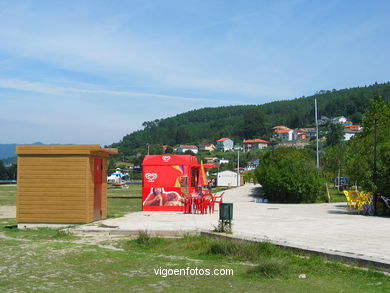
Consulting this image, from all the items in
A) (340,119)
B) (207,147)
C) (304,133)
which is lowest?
(207,147)

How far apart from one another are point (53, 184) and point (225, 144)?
17166 cm

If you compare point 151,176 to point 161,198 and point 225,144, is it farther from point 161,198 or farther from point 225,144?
point 225,144

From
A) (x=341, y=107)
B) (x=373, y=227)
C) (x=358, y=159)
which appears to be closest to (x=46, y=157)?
(x=373, y=227)

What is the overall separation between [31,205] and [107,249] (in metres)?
5.56

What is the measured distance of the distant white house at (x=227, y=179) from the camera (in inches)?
2904

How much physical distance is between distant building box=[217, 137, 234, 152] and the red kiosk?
160640 millimetres

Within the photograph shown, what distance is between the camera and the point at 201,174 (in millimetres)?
24328

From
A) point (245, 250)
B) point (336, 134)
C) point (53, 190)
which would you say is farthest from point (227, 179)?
point (245, 250)

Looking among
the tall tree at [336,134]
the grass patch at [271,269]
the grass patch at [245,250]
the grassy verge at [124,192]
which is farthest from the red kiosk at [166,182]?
the tall tree at [336,134]

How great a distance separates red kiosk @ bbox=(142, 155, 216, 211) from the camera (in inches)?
841

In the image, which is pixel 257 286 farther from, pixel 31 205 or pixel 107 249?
pixel 31 205

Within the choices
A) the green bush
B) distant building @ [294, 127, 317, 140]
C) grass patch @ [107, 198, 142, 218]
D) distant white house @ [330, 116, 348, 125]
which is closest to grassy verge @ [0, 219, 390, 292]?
grass patch @ [107, 198, 142, 218]

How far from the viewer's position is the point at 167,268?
27.5 feet

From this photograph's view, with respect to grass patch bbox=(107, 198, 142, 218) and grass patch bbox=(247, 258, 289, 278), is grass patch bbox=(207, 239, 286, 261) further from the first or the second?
grass patch bbox=(107, 198, 142, 218)
